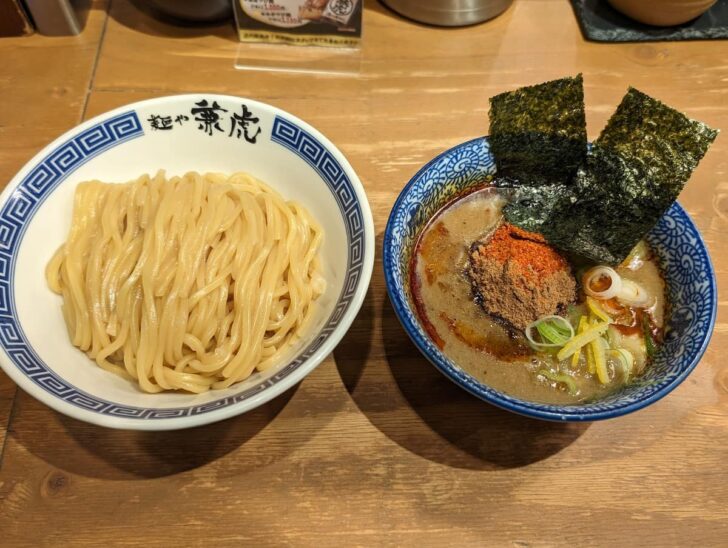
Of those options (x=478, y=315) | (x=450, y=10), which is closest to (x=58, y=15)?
(x=450, y=10)

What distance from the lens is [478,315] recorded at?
1.57 meters

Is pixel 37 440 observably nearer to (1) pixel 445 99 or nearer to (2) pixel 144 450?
(2) pixel 144 450

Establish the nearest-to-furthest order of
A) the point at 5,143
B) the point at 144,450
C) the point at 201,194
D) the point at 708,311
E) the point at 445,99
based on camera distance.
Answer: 1. the point at 708,311
2. the point at 144,450
3. the point at 201,194
4. the point at 5,143
5. the point at 445,99

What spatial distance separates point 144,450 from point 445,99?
172 centimetres

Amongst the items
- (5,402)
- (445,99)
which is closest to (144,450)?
(5,402)

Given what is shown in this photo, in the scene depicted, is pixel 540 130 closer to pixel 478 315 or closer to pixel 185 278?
pixel 478 315

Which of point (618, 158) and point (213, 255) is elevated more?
point (618, 158)

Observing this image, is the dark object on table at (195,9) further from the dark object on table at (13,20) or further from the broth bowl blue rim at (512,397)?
the broth bowl blue rim at (512,397)

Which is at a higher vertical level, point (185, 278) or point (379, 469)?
point (185, 278)

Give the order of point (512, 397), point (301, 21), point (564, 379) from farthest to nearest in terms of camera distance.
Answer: point (301, 21), point (564, 379), point (512, 397)

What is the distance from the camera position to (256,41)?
244cm

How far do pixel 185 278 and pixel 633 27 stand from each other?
2309mm

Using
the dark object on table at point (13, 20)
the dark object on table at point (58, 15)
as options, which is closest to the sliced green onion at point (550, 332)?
the dark object on table at point (58, 15)

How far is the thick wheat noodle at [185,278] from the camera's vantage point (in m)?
1.46
